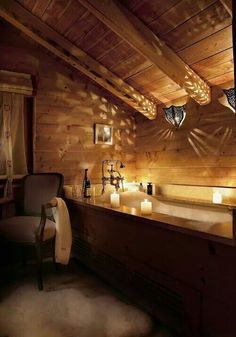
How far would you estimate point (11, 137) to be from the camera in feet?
9.48

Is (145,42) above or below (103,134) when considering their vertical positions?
above

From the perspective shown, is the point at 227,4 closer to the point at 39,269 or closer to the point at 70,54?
the point at 70,54

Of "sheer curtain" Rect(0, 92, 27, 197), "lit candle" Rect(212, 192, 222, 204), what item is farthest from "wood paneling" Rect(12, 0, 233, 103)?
"lit candle" Rect(212, 192, 222, 204)

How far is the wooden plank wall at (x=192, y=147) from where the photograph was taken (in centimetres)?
250

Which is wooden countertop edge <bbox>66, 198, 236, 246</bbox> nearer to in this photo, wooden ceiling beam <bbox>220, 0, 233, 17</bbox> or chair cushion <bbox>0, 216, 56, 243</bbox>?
chair cushion <bbox>0, 216, 56, 243</bbox>

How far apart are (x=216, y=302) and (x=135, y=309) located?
68 cm

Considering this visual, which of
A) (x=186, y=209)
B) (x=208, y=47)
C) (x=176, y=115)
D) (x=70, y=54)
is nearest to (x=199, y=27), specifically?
(x=208, y=47)

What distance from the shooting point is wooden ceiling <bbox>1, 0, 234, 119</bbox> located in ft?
6.59

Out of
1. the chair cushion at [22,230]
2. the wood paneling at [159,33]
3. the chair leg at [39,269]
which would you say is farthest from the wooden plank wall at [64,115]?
the chair leg at [39,269]

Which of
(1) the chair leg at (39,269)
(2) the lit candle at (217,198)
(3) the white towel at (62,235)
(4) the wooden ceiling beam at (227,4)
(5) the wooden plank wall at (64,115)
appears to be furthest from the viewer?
(5) the wooden plank wall at (64,115)

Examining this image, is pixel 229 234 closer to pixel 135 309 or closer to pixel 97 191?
pixel 135 309

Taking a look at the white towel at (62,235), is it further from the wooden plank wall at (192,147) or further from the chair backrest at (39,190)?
the wooden plank wall at (192,147)

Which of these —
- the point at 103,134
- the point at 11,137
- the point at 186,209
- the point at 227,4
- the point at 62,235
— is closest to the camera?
the point at 227,4

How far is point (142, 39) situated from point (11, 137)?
5.45ft
